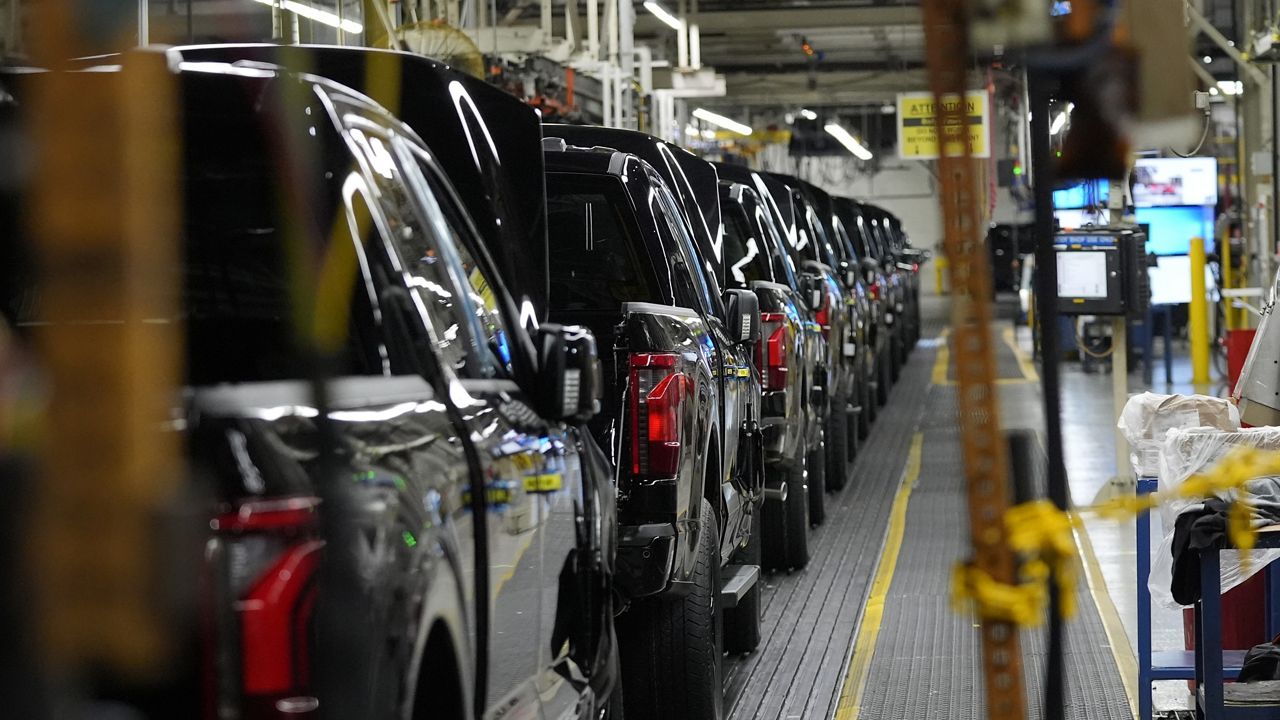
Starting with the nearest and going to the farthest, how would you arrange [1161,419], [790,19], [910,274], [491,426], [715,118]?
[491,426] < [1161,419] < [910,274] < [790,19] < [715,118]

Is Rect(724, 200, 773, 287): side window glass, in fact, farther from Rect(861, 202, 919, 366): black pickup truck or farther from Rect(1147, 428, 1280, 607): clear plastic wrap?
Rect(861, 202, 919, 366): black pickup truck

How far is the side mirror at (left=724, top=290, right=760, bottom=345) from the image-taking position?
6.76m

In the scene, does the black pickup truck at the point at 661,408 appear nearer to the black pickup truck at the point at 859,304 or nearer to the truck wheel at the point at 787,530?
the truck wheel at the point at 787,530

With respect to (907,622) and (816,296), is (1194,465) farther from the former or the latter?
(816,296)

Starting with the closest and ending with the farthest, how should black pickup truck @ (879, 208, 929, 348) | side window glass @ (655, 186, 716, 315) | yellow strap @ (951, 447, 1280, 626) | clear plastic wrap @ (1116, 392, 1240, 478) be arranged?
yellow strap @ (951, 447, 1280, 626) → clear plastic wrap @ (1116, 392, 1240, 478) → side window glass @ (655, 186, 716, 315) → black pickup truck @ (879, 208, 929, 348)

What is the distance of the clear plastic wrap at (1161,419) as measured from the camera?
5645mm

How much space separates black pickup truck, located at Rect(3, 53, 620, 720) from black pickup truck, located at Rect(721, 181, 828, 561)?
4498 mm

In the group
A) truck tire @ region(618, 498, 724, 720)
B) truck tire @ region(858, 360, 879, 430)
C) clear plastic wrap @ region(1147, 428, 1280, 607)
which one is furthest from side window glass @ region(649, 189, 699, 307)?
truck tire @ region(858, 360, 879, 430)

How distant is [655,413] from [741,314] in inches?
54.4

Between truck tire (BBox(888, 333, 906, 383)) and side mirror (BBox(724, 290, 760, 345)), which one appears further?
truck tire (BBox(888, 333, 906, 383))

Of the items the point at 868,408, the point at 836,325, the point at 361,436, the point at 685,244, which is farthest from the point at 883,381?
the point at 361,436

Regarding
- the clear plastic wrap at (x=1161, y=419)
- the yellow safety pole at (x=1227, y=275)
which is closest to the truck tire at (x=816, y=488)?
Answer: the clear plastic wrap at (x=1161, y=419)

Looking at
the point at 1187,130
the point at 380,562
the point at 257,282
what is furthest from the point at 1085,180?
the point at 257,282

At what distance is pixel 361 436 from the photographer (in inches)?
99.1
